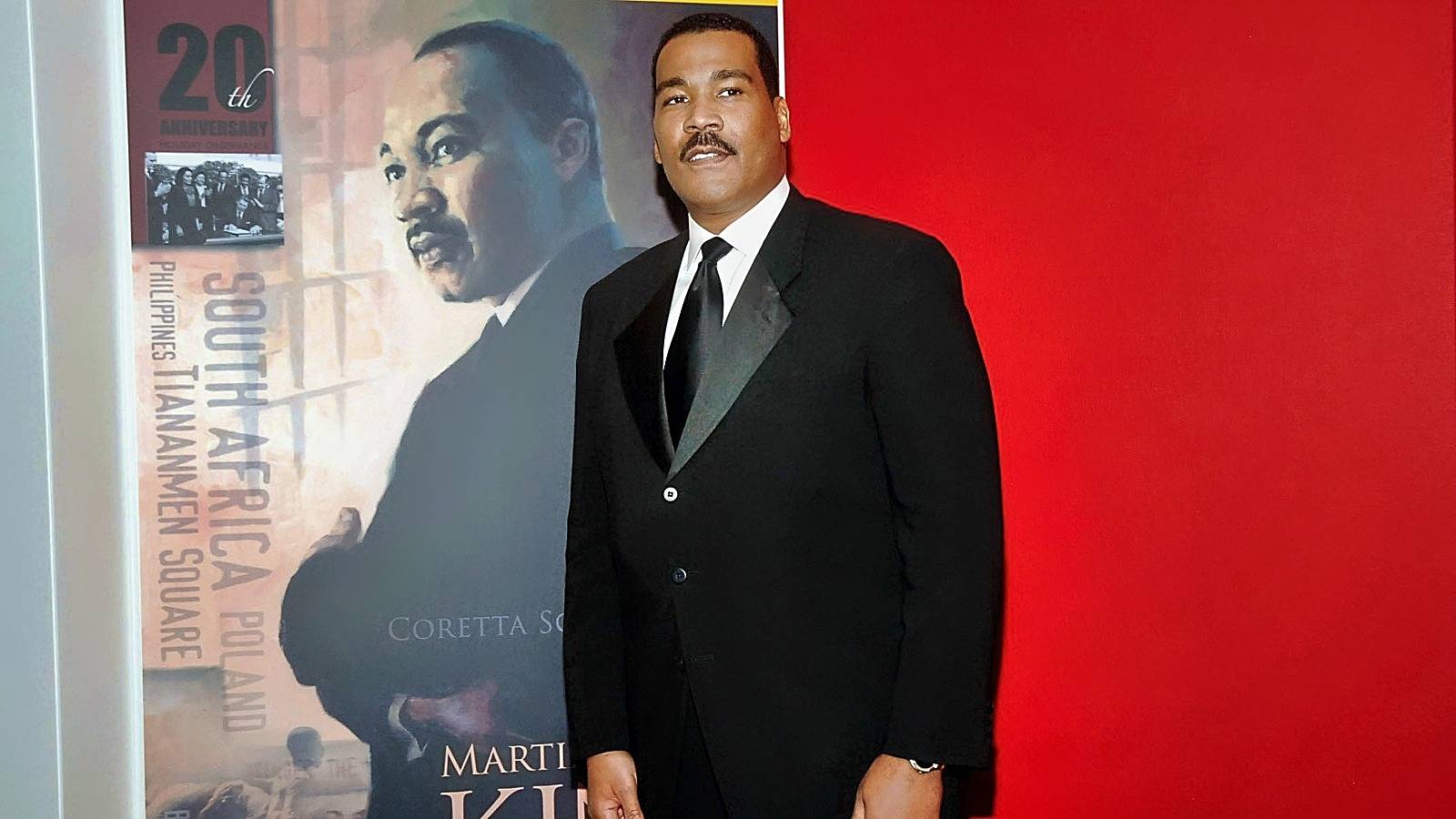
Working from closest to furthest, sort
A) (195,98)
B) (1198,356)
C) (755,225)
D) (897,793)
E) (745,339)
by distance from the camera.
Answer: (897,793) → (745,339) → (755,225) → (195,98) → (1198,356)

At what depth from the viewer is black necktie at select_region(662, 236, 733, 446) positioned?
1.89m

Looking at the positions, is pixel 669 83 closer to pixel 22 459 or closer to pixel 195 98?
pixel 195 98

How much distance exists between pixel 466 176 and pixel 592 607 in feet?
2.64

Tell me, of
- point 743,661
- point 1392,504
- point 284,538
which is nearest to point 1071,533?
point 1392,504

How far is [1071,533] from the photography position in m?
2.56

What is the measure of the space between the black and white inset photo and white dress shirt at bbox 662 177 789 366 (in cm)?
78

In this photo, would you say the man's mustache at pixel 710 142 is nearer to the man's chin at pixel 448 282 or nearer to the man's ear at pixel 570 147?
the man's ear at pixel 570 147

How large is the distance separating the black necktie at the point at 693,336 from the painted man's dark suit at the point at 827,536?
3 cm


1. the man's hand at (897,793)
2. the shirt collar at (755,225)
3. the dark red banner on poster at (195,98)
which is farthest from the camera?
the dark red banner on poster at (195,98)

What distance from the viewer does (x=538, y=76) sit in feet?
7.97

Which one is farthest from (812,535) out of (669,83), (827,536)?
(669,83)

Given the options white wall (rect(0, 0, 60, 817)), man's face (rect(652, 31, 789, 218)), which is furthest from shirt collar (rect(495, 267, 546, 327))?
white wall (rect(0, 0, 60, 817))

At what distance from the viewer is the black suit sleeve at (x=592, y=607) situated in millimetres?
1983

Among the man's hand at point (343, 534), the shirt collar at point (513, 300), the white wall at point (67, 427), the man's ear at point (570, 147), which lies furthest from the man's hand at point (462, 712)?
the man's ear at point (570, 147)
